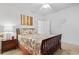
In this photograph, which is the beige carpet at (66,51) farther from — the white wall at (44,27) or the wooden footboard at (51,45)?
the white wall at (44,27)

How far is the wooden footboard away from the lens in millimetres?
2009

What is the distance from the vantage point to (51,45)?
6.89 ft

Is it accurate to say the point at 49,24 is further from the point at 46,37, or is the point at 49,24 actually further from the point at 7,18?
the point at 7,18

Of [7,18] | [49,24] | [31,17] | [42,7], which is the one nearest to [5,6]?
[7,18]

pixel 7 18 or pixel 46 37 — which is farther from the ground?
pixel 7 18

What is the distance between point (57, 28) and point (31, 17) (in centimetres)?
50

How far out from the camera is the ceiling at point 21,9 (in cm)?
202

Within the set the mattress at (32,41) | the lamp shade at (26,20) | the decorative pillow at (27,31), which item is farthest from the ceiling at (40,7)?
the mattress at (32,41)

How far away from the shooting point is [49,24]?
210cm

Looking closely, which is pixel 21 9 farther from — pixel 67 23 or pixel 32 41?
pixel 67 23

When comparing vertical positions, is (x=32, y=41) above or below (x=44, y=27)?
below

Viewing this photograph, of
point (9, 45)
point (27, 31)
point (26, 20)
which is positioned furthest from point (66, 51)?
point (9, 45)

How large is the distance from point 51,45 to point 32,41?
35cm
